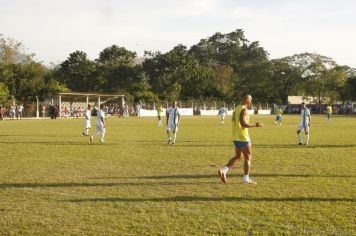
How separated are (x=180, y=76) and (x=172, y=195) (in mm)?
74129

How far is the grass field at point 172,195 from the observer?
6684 millimetres

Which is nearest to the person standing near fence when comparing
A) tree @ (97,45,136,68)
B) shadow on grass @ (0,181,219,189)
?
tree @ (97,45,136,68)

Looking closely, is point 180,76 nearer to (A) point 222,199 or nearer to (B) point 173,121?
(B) point 173,121

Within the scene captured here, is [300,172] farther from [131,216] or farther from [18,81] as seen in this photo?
[18,81]

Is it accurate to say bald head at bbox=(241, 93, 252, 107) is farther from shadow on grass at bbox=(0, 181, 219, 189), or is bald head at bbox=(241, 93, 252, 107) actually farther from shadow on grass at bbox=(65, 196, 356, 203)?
shadow on grass at bbox=(65, 196, 356, 203)

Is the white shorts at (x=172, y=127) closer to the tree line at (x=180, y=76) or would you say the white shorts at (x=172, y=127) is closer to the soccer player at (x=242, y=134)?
the soccer player at (x=242, y=134)

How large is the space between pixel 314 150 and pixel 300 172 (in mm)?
5675

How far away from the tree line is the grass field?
47.5 meters

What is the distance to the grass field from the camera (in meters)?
6.68

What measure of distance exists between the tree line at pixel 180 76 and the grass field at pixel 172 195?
47491 mm

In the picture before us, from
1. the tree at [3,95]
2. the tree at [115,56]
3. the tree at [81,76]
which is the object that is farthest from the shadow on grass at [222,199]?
the tree at [115,56]

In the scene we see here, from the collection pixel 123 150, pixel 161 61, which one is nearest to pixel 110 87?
pixel 161 61

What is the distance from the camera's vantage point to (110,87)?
7712cm

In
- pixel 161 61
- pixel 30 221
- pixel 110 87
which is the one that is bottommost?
pixel 30 221
